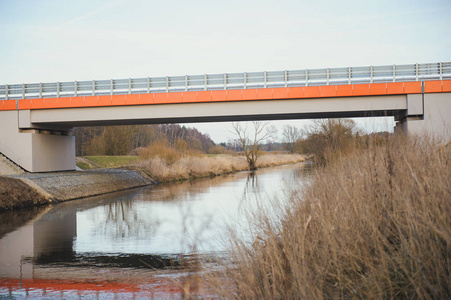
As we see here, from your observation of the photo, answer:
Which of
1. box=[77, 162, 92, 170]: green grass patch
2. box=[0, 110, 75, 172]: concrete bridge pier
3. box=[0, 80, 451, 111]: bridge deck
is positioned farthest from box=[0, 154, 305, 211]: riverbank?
box=[0, 80, 451, 111]: bridge deck

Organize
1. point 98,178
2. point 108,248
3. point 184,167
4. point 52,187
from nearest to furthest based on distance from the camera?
point 108,248
point 52,187
point 98,178
point 184,167

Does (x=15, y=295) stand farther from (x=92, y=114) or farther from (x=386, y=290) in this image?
(x=92, y=114)

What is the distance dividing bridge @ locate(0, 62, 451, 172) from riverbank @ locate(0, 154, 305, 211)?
333 centimetres

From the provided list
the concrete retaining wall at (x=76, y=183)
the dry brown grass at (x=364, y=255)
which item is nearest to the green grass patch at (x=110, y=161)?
the concrete retaining wall at (x=76, y=183)

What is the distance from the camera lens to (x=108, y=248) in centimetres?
1062

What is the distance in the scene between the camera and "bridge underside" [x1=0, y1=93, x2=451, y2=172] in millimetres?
22172

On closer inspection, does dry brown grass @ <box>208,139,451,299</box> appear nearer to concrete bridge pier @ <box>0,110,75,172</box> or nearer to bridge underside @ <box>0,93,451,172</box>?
bridge underside @ <box>0,93,451,172</box>

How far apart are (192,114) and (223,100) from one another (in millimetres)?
1923

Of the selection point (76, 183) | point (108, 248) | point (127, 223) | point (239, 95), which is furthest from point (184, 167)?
point (108, 248)

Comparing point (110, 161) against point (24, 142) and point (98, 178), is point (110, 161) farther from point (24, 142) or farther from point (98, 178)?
point (24, 142)

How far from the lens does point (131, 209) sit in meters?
18.0

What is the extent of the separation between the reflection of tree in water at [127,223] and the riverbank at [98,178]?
15.6 feet

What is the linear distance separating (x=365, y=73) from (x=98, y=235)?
1608cm

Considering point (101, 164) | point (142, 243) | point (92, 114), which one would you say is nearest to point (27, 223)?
point (142, 243)
